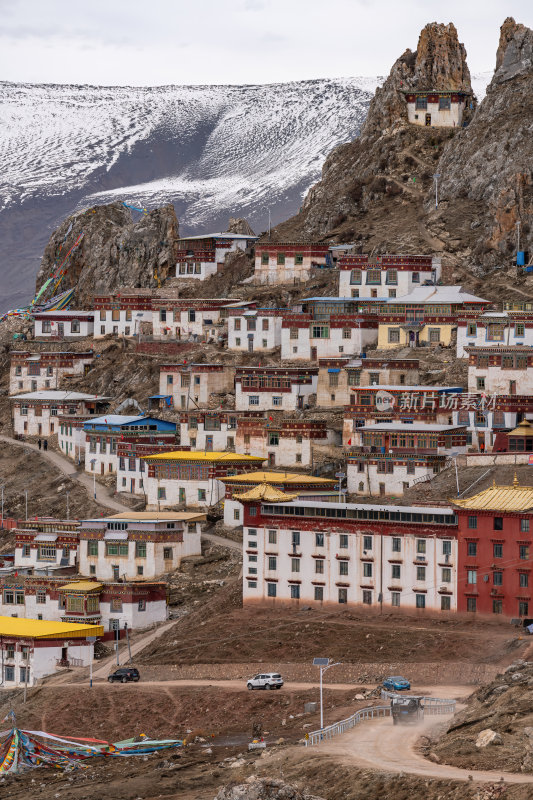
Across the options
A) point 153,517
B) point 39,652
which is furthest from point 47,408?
point 39,652

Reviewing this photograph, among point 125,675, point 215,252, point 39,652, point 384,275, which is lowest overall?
point 39,652

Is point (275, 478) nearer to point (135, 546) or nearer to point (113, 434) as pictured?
point (135, 546)

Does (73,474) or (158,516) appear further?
(73,474)

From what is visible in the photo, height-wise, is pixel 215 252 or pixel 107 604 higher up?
pixel 215 252

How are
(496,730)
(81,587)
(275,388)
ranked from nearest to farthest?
1. (496,730)
2. (81,587)
3. (275,388)

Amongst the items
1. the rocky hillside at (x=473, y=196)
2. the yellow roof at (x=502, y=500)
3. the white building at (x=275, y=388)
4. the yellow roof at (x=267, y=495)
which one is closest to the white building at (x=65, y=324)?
the rocky hillside at (x=473, y=196)

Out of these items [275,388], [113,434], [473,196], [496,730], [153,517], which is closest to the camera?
[496,730]

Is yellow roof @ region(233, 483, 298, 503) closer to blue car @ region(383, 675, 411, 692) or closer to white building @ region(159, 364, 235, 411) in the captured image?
blue car @ region(383, 675, 411, 692)

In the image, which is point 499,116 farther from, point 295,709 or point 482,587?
point 295,709
